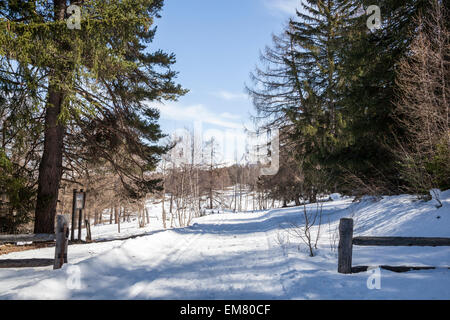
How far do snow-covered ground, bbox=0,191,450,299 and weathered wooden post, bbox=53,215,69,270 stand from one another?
0.91 feet

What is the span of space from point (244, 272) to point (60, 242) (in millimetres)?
3979

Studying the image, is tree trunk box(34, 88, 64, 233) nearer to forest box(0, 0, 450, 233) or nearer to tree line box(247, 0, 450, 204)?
forest box(0, 0, 450, 233)

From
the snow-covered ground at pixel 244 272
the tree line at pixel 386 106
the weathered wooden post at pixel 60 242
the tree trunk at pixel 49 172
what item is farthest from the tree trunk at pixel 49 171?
the tree line at pixel 386 106

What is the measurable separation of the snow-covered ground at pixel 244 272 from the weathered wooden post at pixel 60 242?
28 cm

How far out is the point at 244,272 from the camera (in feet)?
17.1

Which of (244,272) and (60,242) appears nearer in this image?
(244,272)

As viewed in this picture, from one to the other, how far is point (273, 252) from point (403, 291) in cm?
335

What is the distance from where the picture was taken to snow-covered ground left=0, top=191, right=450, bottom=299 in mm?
4035

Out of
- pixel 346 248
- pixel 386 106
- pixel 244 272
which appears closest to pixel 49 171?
pixel 244 272

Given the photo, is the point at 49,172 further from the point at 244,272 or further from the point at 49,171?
the point at 244,272

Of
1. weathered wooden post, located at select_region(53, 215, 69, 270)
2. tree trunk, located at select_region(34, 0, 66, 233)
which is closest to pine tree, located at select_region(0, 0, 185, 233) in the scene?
tree trunk, located at select_region(34, 0, 66, 233)

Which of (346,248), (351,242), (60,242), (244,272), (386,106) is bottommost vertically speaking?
(244,272)

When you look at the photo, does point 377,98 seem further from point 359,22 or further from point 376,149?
point 359,22

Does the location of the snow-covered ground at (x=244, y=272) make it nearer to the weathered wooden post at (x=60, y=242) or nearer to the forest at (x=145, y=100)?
the weathered wooden post at (x=60, y=242)
